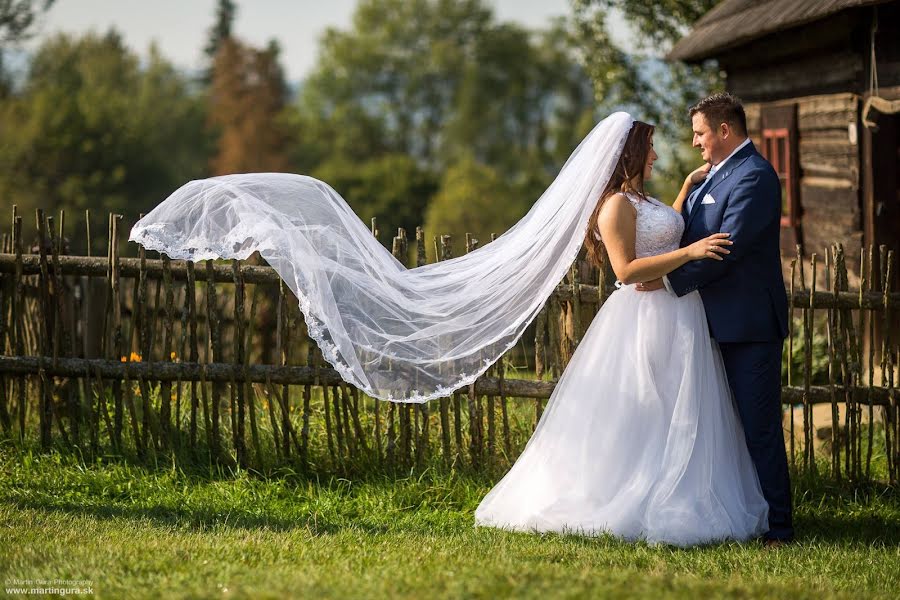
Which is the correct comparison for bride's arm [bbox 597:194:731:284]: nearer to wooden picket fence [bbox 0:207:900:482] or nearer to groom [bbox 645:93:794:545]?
groom [bbox 645:93:794:545]

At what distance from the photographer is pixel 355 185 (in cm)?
5503

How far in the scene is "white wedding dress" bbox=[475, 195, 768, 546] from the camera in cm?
493

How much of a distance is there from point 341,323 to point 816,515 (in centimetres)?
284

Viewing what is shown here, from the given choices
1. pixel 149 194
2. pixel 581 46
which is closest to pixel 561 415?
pixel 581 46

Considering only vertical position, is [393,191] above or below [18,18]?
below

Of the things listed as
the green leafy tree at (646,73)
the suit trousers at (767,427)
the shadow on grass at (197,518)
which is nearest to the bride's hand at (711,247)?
the suit trousers at (767,427)

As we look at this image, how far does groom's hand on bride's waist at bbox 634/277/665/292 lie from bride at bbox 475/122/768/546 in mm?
37

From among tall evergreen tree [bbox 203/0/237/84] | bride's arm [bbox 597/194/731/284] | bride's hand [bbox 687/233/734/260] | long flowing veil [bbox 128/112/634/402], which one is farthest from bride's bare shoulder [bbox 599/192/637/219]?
tall evergreen tree [bbox 203/0/237/84]

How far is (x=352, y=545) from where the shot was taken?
479 cm

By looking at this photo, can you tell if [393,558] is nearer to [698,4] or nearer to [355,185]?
[698,4]

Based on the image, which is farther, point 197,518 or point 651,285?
point 197,518

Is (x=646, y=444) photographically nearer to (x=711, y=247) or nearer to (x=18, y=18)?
(x=711, y=247)

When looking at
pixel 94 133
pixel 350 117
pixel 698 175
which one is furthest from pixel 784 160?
pixel 350 117

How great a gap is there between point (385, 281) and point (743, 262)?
1847 millimetres
